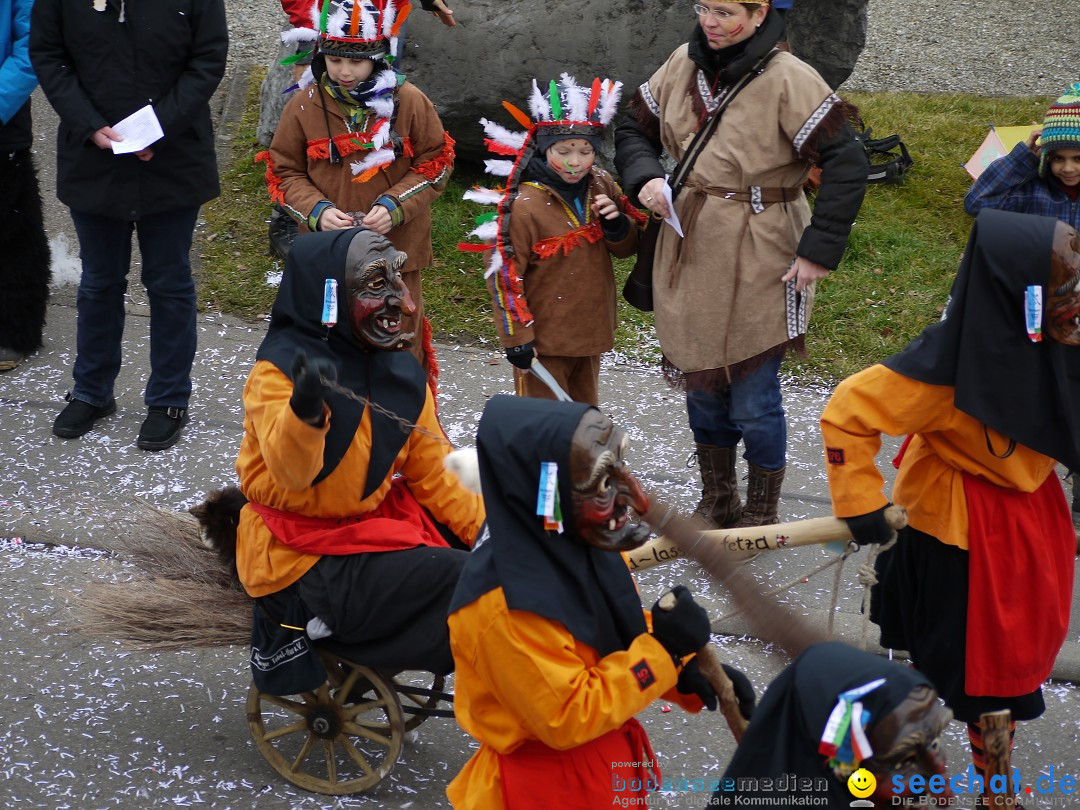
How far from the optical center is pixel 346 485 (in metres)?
3.22

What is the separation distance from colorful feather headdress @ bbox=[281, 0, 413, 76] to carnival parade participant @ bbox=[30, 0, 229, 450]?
48 cm

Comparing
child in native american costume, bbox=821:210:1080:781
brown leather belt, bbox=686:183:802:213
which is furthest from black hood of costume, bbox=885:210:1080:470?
brown leather belt, bbox=686:183:802:213

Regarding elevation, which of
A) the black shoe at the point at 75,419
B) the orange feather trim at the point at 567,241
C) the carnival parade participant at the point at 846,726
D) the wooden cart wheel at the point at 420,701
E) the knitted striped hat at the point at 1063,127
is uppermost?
the knitted striped hat at the point at 1063,127

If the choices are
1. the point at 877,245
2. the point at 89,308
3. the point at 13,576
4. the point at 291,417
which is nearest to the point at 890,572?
the point at 291,417

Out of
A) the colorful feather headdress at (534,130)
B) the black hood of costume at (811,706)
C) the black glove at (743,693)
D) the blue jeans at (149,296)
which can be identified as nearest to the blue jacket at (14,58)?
the blue jeans at (149,296)

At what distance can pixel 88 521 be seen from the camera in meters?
4.79

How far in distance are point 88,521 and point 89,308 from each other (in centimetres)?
94

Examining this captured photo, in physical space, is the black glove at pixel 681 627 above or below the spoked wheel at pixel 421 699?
above

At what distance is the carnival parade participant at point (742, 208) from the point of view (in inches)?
162

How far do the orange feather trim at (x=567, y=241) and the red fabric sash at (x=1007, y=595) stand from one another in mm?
1834

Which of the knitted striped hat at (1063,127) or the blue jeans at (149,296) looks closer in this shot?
the knitted striped hat at (1063,127)

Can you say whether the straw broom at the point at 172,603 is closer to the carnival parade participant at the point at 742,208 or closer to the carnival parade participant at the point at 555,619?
the carnival parade participant at the point at 555,619

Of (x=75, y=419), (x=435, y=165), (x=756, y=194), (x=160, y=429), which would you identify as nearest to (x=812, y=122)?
(x=756, y=194)

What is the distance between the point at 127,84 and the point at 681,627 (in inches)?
→ 138
